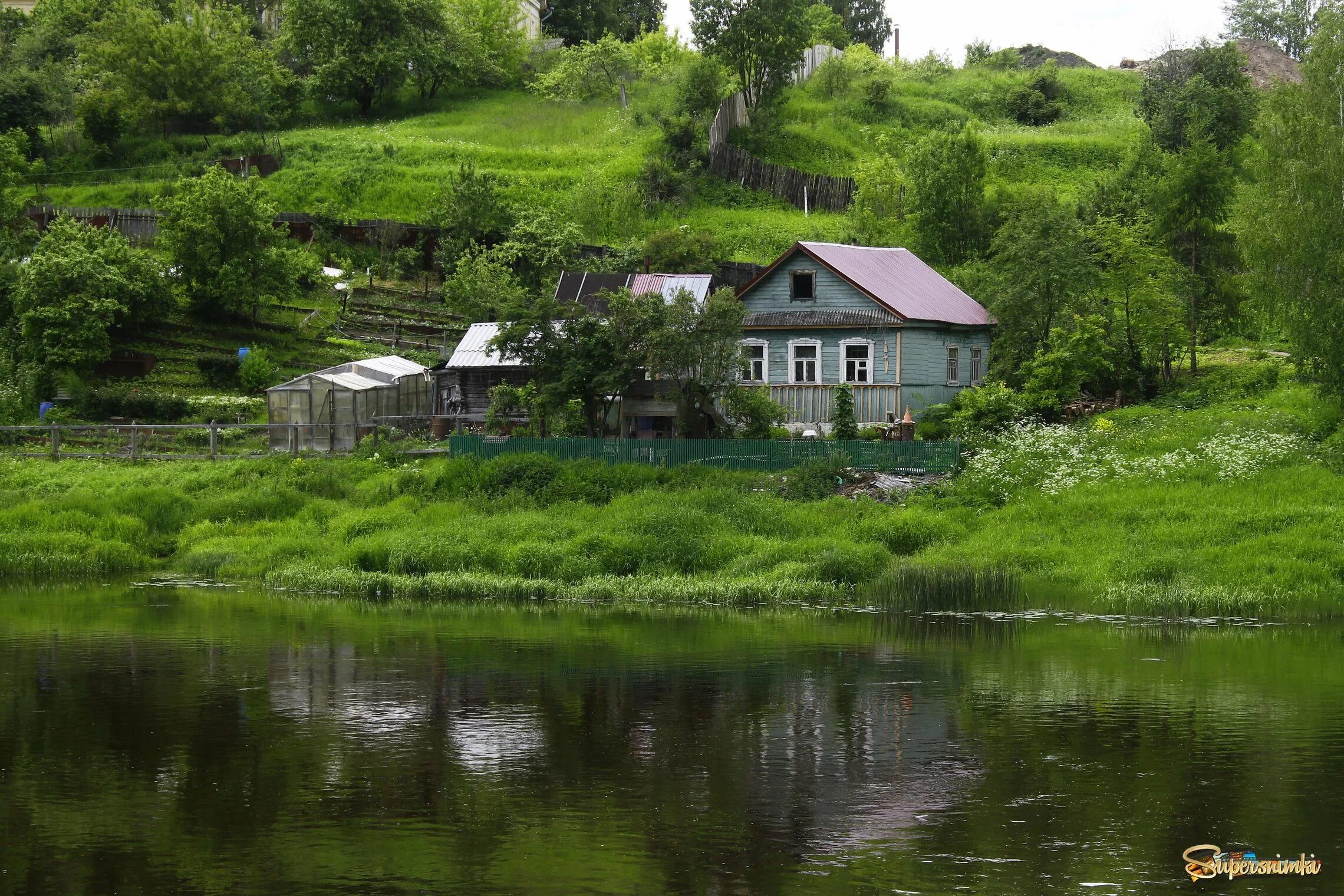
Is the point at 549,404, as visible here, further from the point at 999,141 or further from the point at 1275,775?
the point at 999,141

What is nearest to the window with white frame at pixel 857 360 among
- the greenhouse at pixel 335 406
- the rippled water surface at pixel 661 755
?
the greenhouse at pixel 335 406

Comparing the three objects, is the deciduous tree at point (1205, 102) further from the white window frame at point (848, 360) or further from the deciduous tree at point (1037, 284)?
the white window frame at point (848, 360)

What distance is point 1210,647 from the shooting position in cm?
2645

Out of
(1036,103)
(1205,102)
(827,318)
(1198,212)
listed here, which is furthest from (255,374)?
(1036,103)

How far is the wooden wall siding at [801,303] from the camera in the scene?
45688mm

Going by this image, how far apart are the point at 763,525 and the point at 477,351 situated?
47.9 ft

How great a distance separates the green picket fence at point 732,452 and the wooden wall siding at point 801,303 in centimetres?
681

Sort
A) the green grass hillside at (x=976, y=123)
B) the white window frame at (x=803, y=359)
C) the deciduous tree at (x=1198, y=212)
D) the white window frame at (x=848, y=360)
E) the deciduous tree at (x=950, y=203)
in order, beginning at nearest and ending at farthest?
1. the white window frame at (x=848, y=360)
2. the white window frame at (x=803, y=359)
3. the deciduous tree at (x=1198, y=212)
4. the deciduous tree at (x=950, y=203)
5. the green grass hillside at (x=976, y=123)

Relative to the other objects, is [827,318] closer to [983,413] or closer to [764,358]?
[764,358]

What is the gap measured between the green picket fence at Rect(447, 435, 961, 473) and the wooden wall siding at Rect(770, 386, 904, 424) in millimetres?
4893

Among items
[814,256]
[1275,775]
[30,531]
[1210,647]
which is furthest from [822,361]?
[1275,775]

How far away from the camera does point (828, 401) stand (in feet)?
149

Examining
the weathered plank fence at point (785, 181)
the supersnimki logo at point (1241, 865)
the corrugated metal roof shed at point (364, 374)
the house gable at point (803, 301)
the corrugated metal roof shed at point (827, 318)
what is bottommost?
the supersnimki logo at point (1241, 865)

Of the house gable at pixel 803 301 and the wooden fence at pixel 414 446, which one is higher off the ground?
the house gable at pixel 803 301
